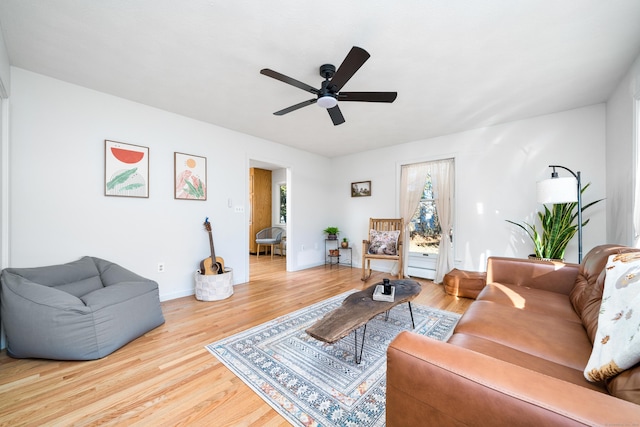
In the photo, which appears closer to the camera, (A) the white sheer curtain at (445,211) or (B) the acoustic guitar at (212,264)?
(B) the acoustic guitar at (212,264)

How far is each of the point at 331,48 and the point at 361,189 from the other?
3342 millimetres

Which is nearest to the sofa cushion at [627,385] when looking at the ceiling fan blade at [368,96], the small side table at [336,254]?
the ceiling fan blade at [368,96]

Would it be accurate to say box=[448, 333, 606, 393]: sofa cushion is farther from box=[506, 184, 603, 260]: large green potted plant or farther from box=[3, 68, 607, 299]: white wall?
box=[3, 68, 607, 299]: white wall

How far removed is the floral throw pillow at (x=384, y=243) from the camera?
4.12m

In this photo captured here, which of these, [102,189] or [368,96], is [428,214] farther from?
[102,189]

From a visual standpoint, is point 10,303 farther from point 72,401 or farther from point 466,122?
point 466,122

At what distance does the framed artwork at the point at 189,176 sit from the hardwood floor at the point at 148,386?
1.56 metres

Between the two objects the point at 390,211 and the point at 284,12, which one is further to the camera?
the point at 390,211

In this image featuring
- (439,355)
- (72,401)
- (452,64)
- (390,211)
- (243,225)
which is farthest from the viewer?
(390,211)

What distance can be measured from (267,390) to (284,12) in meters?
2.43

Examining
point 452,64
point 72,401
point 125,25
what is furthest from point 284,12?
point 72,401

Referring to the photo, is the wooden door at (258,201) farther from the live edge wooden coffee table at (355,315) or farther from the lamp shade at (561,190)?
the lamp shade at (561,190)

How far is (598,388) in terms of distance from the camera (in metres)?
0.94

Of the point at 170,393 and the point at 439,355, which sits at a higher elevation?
the point at 439,355
